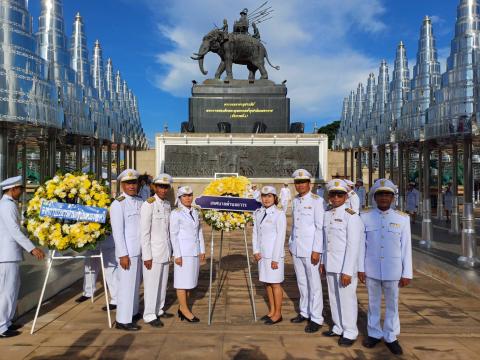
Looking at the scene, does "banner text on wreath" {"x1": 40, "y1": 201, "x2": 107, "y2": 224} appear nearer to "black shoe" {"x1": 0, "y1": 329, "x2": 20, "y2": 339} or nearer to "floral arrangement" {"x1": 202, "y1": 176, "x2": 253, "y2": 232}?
"black shoe" {"x1": 0, "y1": 329, "x2": 20, "y2": 339}

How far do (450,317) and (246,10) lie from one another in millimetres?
22726

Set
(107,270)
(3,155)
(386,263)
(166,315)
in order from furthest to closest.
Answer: (3,155), (107,270), (166,315), (386,263)

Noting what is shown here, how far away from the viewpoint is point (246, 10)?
2506 cm

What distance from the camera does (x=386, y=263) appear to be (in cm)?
494

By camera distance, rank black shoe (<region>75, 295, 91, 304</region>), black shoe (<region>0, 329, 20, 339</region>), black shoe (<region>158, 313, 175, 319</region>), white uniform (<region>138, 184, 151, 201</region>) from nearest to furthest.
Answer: black shoe (<region>0, 329, 20, 339</region>), black shoe (<region>158, 313, 175, 319</region>), black shoe (<region>75, 295, 91, 304</region>), white uniform (<region>138, 184, 151, 201</region>)

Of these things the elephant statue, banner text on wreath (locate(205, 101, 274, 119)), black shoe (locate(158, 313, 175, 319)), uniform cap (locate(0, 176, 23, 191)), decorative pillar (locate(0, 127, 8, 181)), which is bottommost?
black shoe (locate(158, 313, 175, 319))

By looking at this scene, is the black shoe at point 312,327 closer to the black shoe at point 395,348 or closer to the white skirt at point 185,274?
the black shoe at point 395,348

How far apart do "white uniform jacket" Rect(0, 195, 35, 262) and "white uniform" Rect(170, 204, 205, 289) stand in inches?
72.3

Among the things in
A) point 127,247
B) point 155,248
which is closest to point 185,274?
point 155,248

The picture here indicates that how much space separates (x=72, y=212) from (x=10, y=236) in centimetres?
79

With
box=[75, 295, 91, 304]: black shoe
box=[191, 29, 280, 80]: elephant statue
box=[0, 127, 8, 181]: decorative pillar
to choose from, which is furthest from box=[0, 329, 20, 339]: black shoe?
box=[191, 29, 280, 80]: elephant statue

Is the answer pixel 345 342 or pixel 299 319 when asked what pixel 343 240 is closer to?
pixel 345 342

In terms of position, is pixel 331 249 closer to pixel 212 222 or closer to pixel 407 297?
pixel 212 222

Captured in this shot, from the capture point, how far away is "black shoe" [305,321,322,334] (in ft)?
17.8
